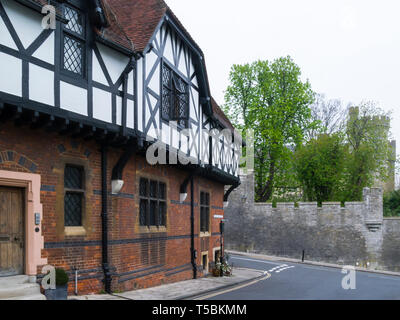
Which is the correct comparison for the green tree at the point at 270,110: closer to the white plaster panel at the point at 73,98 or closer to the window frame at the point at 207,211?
the window frame at the point at 207,211

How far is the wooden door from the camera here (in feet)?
29.9

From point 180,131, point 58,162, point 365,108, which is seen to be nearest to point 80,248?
point 58,162

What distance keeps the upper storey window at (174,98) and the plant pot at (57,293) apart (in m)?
6.21

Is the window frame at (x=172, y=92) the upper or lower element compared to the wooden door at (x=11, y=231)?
upper

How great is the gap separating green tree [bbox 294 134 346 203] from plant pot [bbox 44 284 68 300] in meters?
32.1

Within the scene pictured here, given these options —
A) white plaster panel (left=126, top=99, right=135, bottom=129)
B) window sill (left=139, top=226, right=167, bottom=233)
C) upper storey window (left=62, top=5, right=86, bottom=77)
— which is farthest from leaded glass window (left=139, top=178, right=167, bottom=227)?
upper storey window (left=62, top=5, right=86, bottom=77)

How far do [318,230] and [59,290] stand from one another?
2762 cm

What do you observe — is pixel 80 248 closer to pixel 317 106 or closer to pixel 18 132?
pixel 18 132

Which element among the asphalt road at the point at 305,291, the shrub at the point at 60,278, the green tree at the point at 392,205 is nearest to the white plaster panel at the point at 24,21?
the shrub at the point at 60,278

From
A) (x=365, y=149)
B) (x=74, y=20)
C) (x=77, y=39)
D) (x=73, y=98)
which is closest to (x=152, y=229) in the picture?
(x=73, y=98)

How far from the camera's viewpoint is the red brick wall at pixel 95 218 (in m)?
9.53

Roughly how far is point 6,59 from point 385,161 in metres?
40.9

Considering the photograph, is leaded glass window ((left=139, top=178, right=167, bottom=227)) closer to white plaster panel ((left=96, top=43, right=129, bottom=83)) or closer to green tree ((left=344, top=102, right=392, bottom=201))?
white plaster panel ((left=96, top=43, right=129, bottom=83))

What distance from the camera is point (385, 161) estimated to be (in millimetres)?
43531
